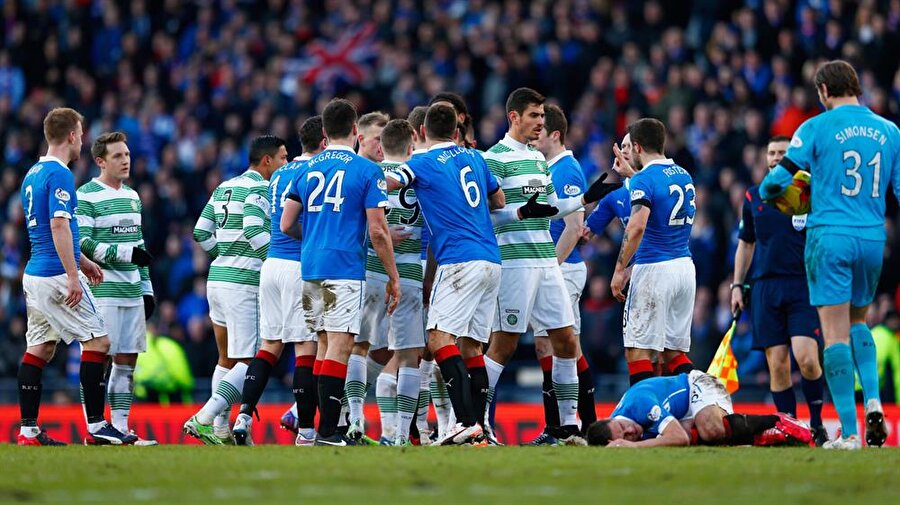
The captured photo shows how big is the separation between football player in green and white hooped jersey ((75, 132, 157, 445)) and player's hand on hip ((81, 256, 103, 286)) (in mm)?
375

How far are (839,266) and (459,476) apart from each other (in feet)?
11.0

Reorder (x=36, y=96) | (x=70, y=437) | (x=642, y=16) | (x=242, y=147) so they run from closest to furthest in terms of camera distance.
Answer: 1. (x=70, y=437)
2. (x=642, y=16)
3. (x=242, y=147)
4. (x=36, y=96)

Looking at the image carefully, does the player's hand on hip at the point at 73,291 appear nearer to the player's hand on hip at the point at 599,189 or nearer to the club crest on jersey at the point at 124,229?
the club crest on jersey at the point at 124,229

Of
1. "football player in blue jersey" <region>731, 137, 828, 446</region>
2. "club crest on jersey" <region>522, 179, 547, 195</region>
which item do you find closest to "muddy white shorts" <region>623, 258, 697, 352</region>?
"football player in blue jersey" <region>731, 137, 828, 446</region>

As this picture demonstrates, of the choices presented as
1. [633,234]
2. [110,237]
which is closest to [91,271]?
[110,237]

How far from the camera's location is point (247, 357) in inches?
488

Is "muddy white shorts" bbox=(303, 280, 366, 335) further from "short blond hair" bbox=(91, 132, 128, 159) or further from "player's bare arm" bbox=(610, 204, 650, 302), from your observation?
"short blond hair" bbox=(91, 132, 128, 159)

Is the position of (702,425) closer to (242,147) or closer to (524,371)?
(524,371)

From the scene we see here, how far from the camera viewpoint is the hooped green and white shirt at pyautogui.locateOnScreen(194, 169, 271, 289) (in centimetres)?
1234

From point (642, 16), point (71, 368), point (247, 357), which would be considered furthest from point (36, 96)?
point (247, 357)

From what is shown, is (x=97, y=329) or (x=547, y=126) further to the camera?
(x=547, y=126)

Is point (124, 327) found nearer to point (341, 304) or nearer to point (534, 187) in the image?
point (341, 304)

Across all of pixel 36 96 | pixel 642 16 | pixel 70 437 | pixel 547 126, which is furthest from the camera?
pixel 36 96

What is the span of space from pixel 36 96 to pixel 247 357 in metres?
16.1
